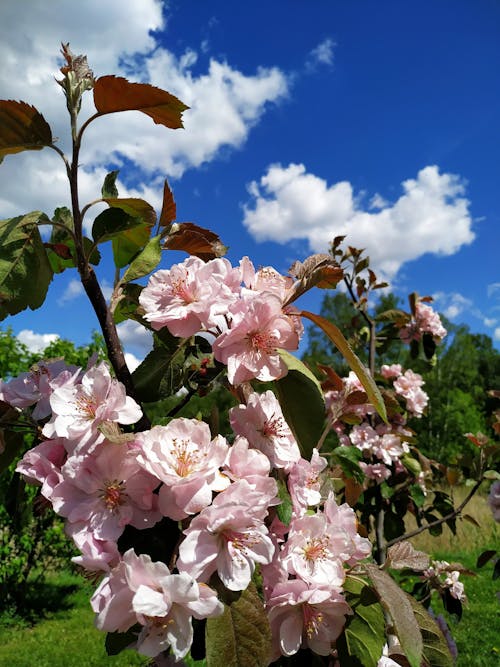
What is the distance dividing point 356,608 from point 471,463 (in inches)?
89.6

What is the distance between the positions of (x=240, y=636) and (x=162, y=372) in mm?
415

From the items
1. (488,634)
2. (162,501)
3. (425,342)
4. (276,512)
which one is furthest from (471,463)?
(488,634)

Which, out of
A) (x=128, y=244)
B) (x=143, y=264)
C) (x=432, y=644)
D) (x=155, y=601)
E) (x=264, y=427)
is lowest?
(x=432, y=644)

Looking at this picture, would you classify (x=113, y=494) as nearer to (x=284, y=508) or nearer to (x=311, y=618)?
(x=284, y=508)

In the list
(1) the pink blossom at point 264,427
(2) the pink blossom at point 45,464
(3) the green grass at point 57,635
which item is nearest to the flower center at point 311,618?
(1) the pink blossom at point 264,427

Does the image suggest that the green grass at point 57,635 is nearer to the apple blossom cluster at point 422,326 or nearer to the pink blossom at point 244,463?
the apple blossom cluster at point 422,326

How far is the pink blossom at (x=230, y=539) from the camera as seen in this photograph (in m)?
0.74

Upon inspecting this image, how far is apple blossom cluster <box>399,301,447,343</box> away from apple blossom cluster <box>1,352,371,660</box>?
2.51m

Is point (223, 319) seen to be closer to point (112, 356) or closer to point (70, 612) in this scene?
point (112, 356)

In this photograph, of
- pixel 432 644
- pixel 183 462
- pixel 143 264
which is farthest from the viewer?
pixel 432 644

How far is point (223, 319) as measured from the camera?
919mm

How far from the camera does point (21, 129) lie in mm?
991

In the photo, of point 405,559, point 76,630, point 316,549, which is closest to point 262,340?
point 316,549

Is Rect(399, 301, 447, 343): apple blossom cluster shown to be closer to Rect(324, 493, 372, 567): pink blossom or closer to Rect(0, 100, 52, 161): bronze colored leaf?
Rect(324, 493, 372, 567): pink blossom
